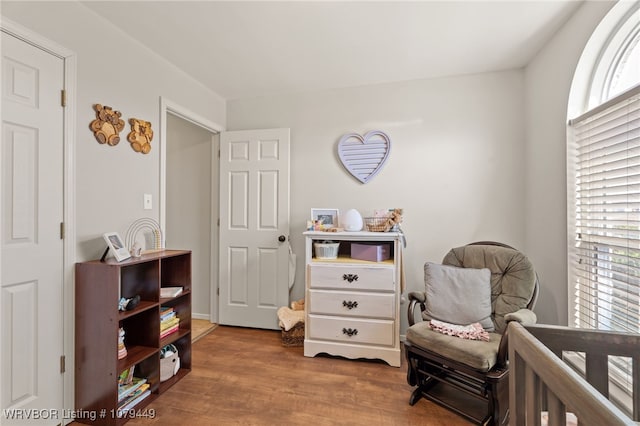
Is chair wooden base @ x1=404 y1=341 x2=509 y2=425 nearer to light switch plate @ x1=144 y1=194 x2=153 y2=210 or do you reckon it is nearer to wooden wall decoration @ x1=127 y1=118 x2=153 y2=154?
light switch plate @ x1=144 y1=194 x2=153 y2=210

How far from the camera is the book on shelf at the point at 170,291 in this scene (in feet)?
6.70

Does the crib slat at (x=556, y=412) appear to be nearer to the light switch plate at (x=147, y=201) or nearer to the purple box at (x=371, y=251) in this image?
the purple box at (x=371, y=251)

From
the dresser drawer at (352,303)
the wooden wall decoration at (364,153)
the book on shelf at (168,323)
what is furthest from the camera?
the wooden wall decoration at (364,153)

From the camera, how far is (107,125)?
186 centimetres

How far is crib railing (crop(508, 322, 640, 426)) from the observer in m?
0.59

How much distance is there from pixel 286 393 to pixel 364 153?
213 centimetres

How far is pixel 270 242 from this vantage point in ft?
9.77

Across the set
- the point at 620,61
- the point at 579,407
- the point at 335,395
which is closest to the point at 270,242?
the point at 335,395

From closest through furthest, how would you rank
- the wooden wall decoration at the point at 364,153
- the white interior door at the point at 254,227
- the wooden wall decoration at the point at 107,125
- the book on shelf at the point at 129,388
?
the book on shelf at the point at 129,388
the wooden wall decoration at the point at 107,125
the wooden wall decoration at the point at 364,153
the white interior door at the point at 254,227

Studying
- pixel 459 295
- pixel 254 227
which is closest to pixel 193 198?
pixel 254 227

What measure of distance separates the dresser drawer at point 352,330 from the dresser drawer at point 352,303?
52 millimetres

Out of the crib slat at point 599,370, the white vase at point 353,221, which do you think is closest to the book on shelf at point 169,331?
the white vase at point 353,221

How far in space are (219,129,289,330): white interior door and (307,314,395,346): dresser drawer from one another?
0.64 meters

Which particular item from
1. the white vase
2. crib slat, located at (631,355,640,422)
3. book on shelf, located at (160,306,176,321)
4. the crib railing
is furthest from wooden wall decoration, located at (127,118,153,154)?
crib slat, located at (631,355,640,422)
